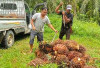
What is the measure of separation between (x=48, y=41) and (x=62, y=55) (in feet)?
5.39

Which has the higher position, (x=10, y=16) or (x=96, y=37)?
(x=10, y=16)

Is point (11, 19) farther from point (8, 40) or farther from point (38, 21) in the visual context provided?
point (38, 21)

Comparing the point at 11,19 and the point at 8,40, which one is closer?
the point at 8,40

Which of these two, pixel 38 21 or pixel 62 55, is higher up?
pixel 38 21

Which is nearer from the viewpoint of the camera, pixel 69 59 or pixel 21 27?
pixel 69 59

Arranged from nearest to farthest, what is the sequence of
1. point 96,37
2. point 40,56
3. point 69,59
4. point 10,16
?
point 69,59
point 40,56
point 10,16
point 96,37

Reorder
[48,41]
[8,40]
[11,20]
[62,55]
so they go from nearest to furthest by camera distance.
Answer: [62,55] → [48,41] → [8,40] → [11,20]

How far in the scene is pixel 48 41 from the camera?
6906 mm

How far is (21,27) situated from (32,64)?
4451 millimetres

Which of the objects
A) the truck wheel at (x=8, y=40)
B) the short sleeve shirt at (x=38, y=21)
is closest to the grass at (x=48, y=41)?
the truck wheel at (x=8, y=40)

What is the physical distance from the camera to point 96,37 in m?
12.2

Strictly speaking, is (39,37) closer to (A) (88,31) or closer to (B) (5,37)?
(B) (5,37)

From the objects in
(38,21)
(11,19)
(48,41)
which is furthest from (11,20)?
(48,41)

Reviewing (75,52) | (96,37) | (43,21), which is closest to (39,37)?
(43,21)
